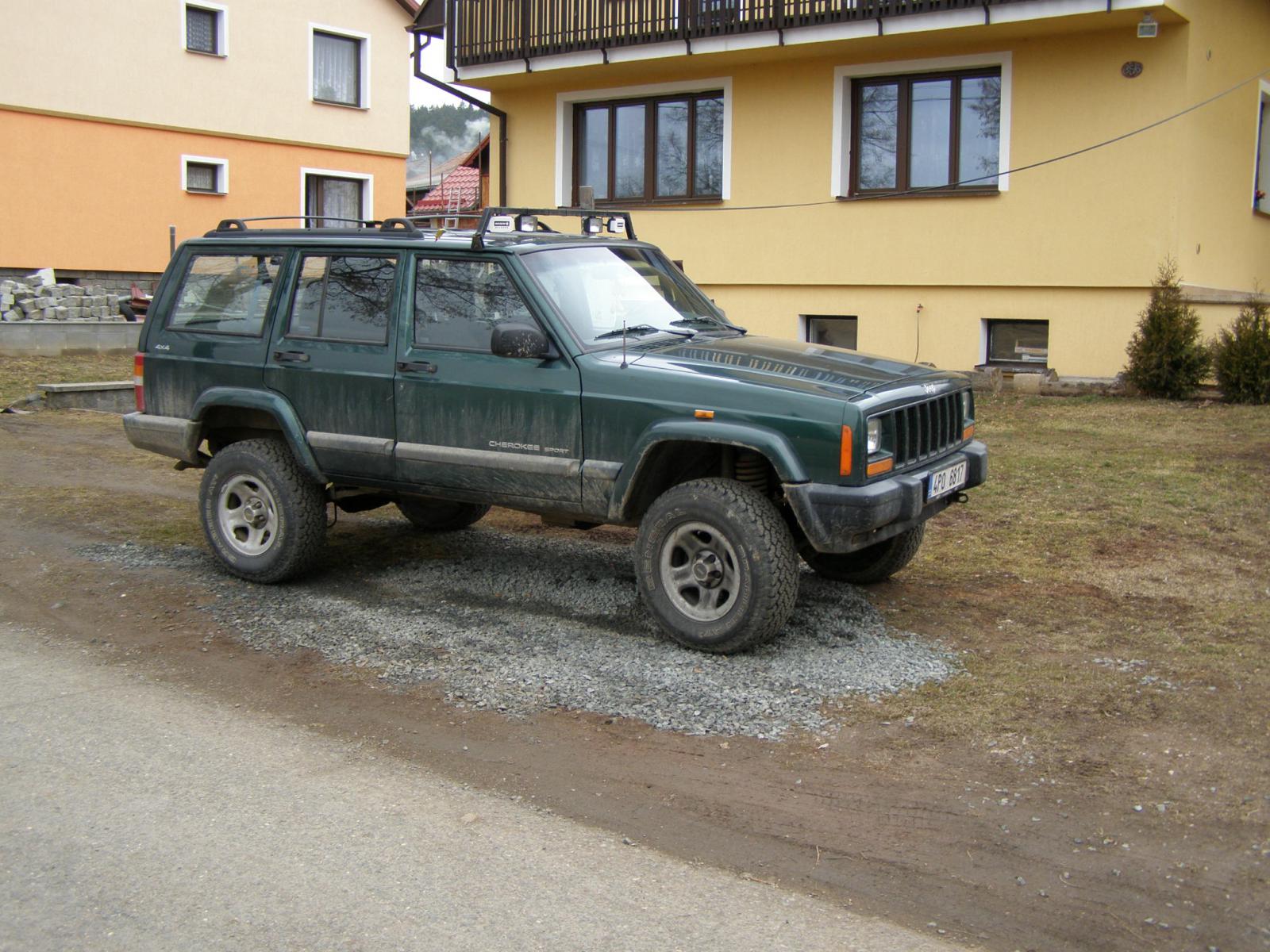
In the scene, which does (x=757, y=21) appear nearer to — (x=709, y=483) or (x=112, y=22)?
(x=709, y=483)

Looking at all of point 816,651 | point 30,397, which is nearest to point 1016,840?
point 816,651

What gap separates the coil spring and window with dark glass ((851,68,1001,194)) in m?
10.8

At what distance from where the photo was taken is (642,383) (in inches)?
245

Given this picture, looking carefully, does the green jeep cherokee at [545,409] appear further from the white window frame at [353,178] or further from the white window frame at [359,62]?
the white window frame at [359,62]

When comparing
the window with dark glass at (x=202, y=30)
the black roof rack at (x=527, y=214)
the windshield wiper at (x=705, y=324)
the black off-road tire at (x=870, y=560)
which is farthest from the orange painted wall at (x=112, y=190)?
the black off-road tire at (x=870, y=560)

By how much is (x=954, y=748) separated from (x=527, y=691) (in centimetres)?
184

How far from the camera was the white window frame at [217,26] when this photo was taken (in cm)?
2783

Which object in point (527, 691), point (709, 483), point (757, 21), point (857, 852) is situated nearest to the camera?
point (857, 852)

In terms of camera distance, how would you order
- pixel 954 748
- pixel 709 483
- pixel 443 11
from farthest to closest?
pixel 443 11 → pixel 709 483 → pixel 954 748

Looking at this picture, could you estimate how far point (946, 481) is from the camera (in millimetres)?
6367

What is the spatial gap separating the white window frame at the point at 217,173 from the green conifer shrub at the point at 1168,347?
21088 mm

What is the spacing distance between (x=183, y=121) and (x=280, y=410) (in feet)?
76.3

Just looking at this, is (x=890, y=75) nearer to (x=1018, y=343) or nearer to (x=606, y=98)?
(x=1018, y=343)

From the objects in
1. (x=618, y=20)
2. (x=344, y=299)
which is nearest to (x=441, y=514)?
(x=344, y=299)
